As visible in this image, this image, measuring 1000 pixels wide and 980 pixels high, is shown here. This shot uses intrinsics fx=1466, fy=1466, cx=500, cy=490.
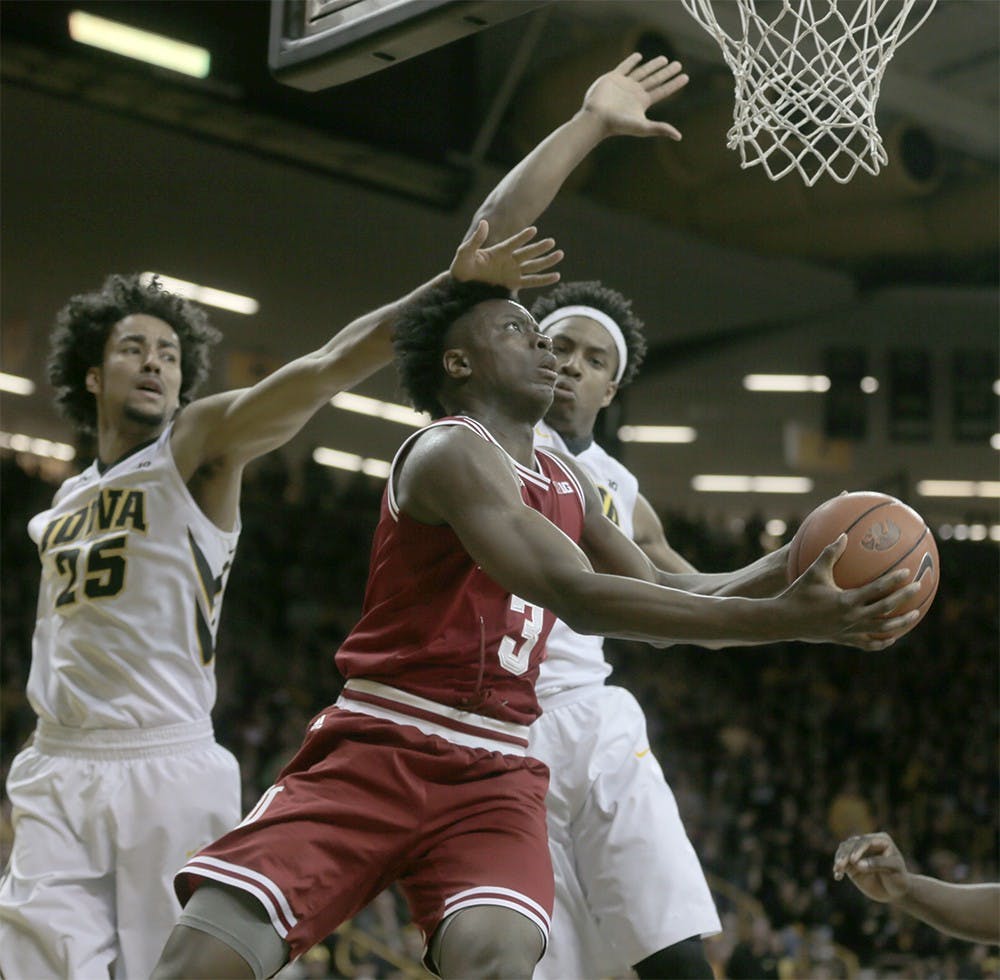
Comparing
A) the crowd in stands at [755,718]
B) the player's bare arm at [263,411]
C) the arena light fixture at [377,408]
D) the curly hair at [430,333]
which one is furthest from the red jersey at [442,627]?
the arena light fixture at [377,408]

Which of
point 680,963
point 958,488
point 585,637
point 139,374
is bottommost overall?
point 680,963

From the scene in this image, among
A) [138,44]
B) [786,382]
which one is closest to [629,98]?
[138,44]

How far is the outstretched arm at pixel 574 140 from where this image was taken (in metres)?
3.90

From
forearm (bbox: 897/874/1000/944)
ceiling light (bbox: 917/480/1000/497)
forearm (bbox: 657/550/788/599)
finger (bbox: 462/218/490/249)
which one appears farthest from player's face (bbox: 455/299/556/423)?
ceiling light (bbox: 917/480/1000/497)

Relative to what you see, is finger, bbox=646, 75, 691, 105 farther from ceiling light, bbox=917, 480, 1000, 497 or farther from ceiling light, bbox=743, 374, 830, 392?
ceiling light, bbox=917, 480, 1000, 497

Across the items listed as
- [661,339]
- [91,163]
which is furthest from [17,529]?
[661,339]

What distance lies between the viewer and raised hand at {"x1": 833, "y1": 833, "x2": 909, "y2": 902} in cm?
358

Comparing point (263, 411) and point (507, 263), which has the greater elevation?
point (507, 263)

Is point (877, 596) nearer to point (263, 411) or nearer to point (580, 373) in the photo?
point (263, 411)

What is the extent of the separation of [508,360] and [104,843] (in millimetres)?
1710

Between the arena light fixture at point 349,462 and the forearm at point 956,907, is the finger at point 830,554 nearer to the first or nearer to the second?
the forearm at point 956,907

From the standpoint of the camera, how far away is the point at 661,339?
14.2 metres

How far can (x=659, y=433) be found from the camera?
1656 centimetres

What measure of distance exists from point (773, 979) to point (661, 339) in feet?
20.9
